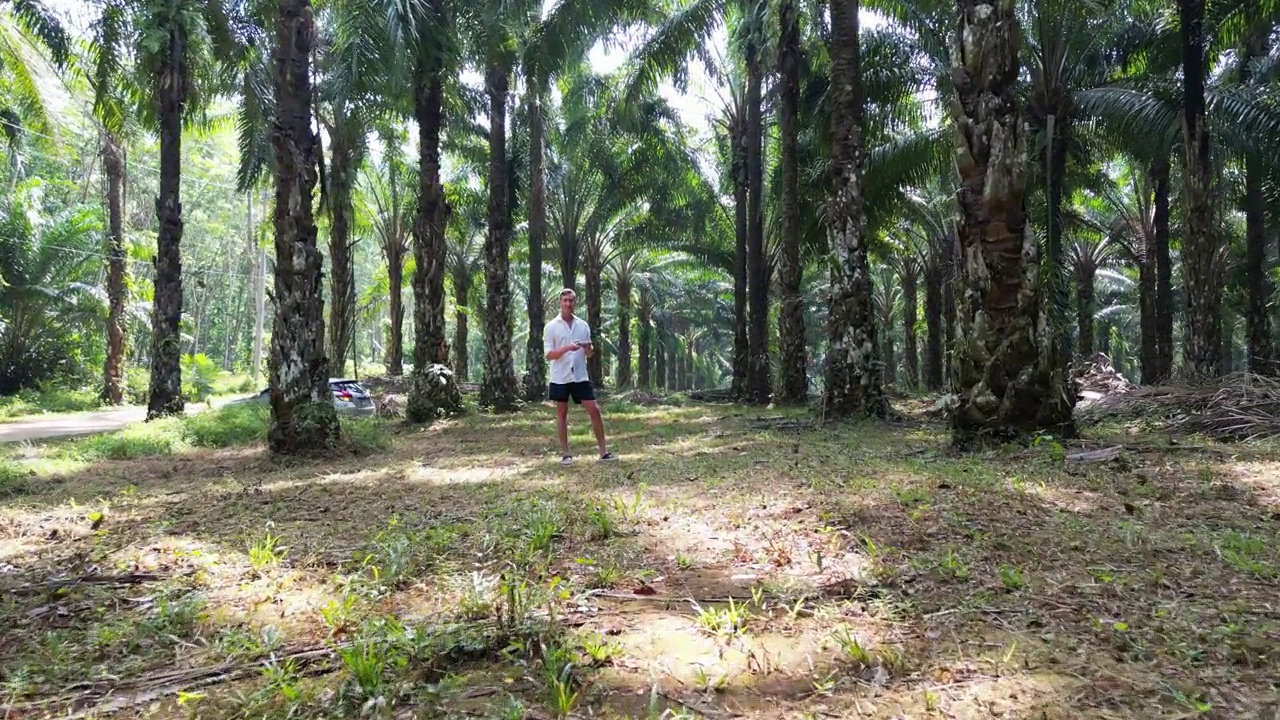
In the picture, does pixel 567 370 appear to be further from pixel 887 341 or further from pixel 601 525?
pixel 887 341

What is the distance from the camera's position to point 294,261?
757 cm

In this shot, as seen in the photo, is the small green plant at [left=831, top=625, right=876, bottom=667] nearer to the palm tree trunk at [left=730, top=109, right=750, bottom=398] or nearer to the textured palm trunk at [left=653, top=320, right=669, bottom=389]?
the palm tree trunk at [left=730, top=109, right=750, bottom=398]

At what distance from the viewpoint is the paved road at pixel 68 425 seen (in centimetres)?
1175

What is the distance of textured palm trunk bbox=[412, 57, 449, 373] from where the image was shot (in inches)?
482

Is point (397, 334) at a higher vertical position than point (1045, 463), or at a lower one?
higher

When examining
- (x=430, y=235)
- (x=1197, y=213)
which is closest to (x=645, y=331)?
(x=430, y=235)

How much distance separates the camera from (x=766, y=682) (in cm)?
217

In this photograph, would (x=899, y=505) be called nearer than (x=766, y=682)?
No

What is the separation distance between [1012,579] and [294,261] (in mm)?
7231

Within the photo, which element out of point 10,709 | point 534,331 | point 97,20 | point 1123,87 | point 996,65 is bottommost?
point 10,709

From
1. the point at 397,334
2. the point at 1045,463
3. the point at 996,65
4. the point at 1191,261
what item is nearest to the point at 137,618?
the point at 1045,463

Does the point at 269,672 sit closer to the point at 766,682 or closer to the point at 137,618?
the point at 137,618

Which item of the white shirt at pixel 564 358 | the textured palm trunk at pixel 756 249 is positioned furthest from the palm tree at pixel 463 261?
the white shirt at pixel 564 358

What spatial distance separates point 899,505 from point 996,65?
4.25 meters
